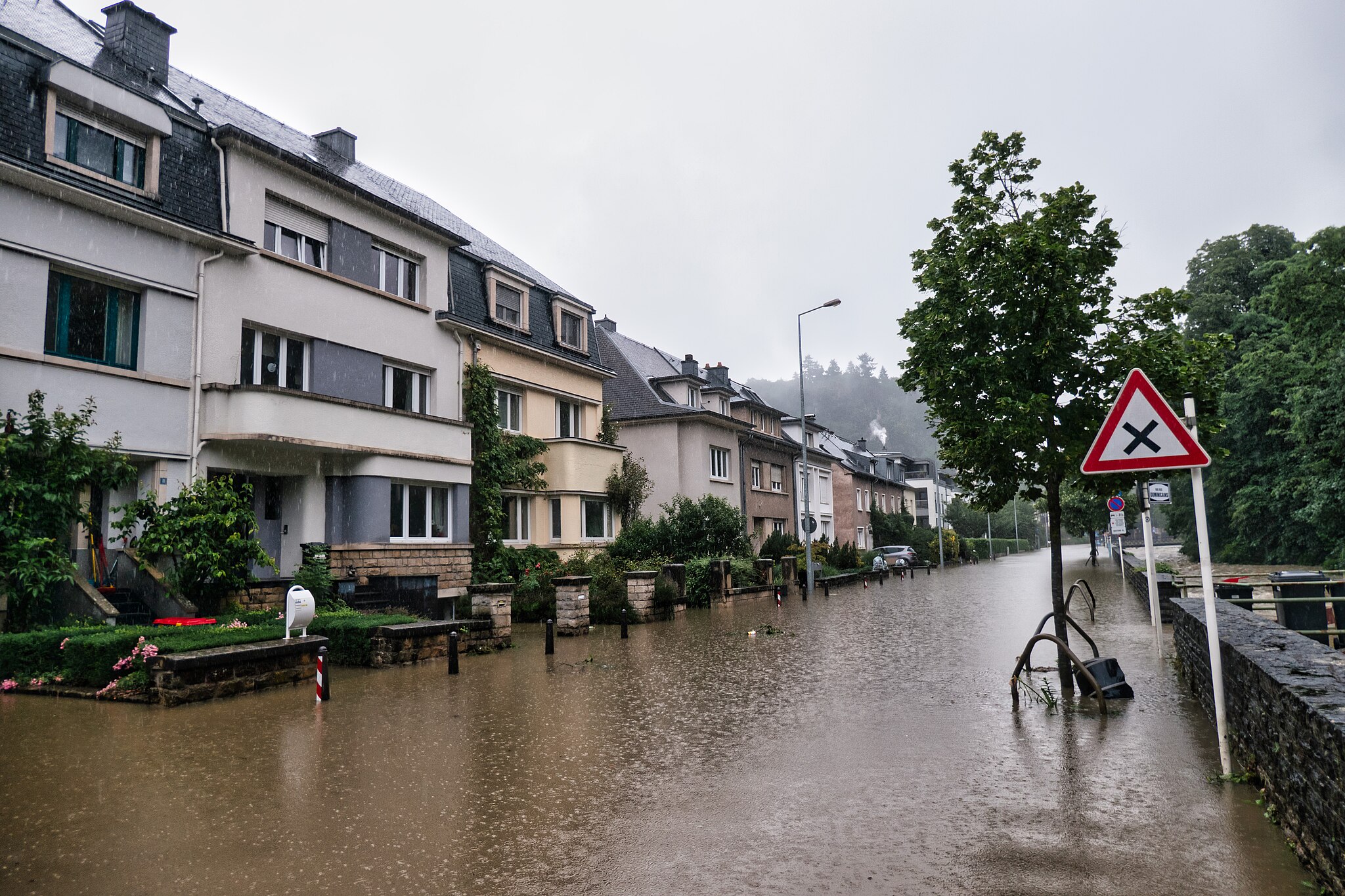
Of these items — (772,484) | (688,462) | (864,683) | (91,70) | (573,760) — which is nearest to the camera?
(573,760)

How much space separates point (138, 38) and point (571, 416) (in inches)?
565

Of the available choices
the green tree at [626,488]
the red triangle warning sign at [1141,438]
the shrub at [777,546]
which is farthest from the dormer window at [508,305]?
the red triangle warning sign at [1141,438]

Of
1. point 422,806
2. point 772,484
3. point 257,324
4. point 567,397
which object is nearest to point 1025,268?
point 422,806

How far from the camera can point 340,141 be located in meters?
23.6

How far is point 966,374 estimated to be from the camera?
31.9 ft

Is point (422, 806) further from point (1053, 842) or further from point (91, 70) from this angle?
point (91, 70)

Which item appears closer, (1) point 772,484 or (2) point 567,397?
(2) point 567,397

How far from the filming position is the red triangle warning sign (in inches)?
257

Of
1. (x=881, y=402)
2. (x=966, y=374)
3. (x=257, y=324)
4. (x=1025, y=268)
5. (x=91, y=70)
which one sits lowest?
(x=966, y=374)

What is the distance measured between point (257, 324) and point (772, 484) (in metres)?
29.1

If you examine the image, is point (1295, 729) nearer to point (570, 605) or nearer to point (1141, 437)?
point (1141, 437)

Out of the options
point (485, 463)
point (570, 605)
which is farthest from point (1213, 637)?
point (485, 463)

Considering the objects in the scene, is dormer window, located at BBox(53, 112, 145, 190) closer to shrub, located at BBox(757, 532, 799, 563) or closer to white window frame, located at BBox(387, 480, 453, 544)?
white window frame, located at BBox(387, 480, 453, 544)

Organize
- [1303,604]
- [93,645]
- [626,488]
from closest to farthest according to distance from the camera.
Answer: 1. [93,645]
2. [1303,604]
3. [626,488]
